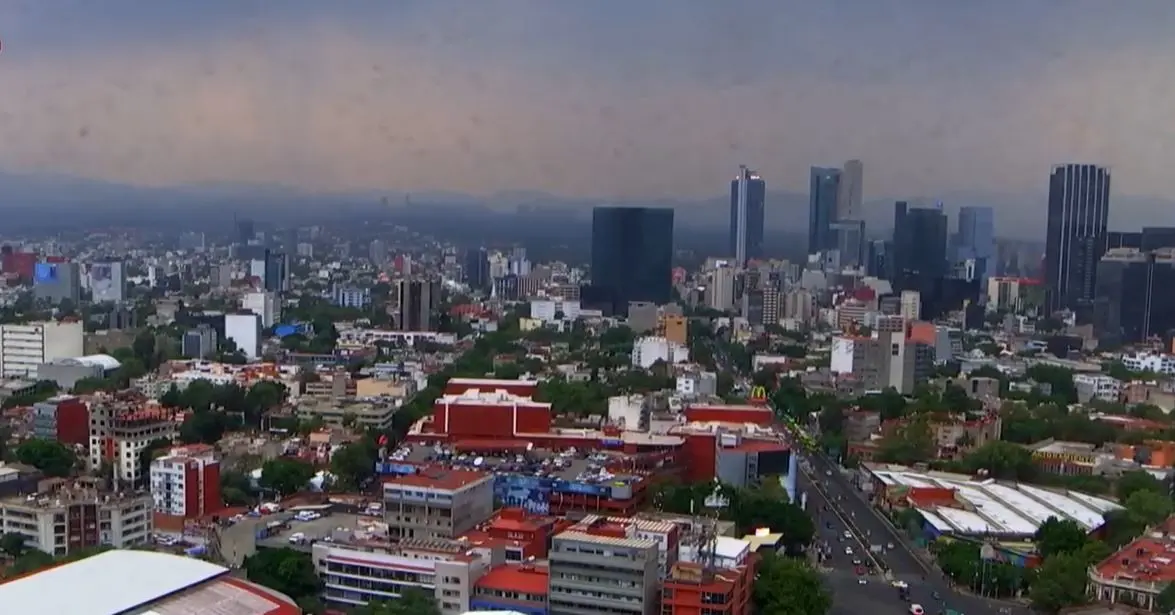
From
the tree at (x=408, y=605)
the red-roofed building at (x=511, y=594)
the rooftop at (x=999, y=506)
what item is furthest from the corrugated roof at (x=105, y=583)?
the rooftop at (x=999, y=506)

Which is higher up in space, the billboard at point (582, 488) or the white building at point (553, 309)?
the white building at point (553, 309)

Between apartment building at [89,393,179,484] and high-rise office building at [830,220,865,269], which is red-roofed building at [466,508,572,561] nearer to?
apartment building at [89,393,179,484]

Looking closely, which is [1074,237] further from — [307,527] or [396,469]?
[307,527]

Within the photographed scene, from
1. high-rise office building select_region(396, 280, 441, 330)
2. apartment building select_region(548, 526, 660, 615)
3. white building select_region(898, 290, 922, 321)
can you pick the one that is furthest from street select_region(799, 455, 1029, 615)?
high-rise office building select_region(396, 280, 441, 330)

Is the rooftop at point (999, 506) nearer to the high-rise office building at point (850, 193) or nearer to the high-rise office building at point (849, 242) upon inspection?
the high-rise office building at point (850, 193)

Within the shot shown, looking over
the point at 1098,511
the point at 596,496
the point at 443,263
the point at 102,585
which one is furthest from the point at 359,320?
the point at 102,585

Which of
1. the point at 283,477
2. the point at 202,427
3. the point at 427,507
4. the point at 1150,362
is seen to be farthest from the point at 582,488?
the point at 1150,362
